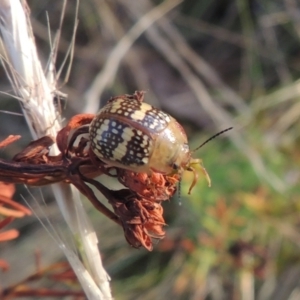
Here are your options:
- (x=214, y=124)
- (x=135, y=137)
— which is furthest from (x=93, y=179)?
(x=214, y=124)

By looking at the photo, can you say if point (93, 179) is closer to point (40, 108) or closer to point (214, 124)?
point (40, 108)

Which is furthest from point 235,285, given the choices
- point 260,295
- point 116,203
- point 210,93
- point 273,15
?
point 116,203

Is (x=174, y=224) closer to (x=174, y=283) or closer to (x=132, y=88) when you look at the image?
(x=174, y=283)

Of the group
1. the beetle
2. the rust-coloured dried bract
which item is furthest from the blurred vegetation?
the rust-coloured dried bract

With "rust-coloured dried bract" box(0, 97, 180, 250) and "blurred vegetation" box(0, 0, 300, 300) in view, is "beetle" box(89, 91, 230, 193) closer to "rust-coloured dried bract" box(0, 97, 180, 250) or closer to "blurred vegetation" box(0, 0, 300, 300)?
"rust-coloured dried bract" box(0, 97, 180, 250)

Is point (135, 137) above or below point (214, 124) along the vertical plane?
above
